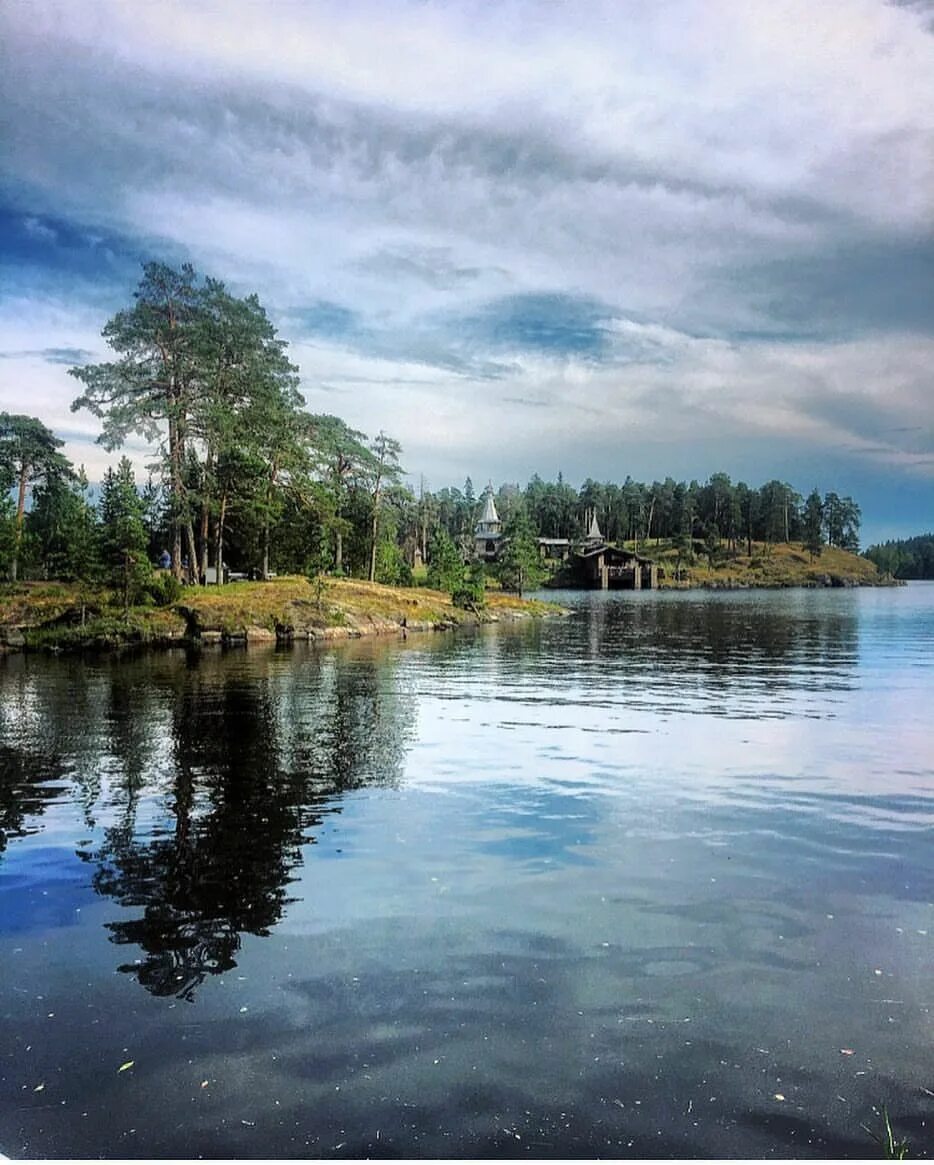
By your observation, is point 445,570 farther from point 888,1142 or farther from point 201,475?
point 888,1142

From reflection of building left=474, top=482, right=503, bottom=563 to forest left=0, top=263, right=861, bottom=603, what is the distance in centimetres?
6876

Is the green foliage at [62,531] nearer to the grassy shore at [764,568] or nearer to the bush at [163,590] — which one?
the bush at [163,590]

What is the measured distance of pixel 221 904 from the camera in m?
8.37

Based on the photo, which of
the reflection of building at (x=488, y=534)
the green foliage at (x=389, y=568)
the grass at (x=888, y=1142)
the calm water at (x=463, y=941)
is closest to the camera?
the grass at (x=888, y=1142)

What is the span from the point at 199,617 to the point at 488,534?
384 feet

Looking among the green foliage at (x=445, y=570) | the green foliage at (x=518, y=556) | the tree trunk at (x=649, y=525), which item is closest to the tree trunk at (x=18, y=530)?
the green foliage at (x=445, y=570)

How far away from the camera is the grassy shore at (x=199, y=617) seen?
40094 millimetres

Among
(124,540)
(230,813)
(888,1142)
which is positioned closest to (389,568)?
(124,540)

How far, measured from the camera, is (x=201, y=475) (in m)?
50.0

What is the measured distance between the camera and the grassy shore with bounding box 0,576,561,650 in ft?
132

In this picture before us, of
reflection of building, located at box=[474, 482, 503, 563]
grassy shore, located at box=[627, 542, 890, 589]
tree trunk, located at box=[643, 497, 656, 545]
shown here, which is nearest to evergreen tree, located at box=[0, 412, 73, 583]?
reflection of building, located at box=[474, 482, 503, 563]

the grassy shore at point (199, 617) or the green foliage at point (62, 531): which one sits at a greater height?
the green foliage at point (62, 531)

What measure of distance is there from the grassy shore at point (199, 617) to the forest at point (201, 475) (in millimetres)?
1684

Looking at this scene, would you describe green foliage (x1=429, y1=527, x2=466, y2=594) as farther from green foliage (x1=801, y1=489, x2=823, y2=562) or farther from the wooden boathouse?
green foliage (x1=801, y1=489, x2=823, y2=562)
